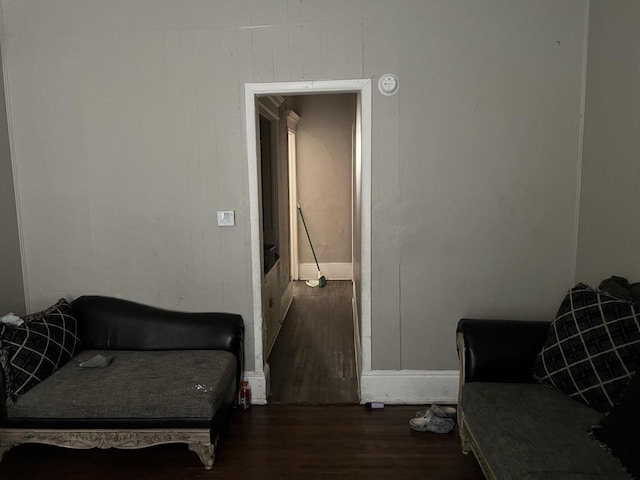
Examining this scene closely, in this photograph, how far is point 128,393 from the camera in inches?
88.9

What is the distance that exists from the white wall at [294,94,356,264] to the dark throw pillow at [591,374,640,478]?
4800 millimetres

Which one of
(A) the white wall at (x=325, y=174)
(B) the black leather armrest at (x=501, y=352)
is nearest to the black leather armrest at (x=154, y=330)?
(B) the black leather armrest at (x=501, y=352)

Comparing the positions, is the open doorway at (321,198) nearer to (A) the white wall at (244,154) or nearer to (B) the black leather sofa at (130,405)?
(A) the white wall at (244,154)

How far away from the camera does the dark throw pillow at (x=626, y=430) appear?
5.01 ft

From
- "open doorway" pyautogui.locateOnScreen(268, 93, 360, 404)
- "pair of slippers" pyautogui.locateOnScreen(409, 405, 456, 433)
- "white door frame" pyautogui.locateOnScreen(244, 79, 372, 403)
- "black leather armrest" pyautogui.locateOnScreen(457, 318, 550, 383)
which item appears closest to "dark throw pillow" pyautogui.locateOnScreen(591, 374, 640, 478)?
"black leather armrest" pyautogui.locateOnScreen(457, 318, 550, 383)

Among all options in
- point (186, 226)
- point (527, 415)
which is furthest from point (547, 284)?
point (186, 226)

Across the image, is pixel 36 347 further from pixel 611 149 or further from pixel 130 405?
pixel 611 149

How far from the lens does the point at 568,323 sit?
212 centimetres

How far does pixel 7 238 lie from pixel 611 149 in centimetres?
358

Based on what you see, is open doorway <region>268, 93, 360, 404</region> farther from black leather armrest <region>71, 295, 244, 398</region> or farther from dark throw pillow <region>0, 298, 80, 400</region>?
dark throw pillow <region>0, 298, 80, 400</region>

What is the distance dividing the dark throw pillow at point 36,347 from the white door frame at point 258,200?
3.59 ft

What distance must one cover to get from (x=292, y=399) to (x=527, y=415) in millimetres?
1563

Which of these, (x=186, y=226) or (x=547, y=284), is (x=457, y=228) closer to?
(x=547, y=284)

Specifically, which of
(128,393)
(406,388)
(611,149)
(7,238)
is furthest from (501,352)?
(7,238)
